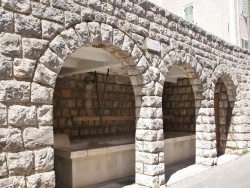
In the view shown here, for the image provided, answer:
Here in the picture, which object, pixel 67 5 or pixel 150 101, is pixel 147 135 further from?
pixel 67 5

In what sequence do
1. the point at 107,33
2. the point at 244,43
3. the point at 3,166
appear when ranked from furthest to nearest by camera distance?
1. the point at 244,43
2. the point at 107,33
3. the point at 3,166

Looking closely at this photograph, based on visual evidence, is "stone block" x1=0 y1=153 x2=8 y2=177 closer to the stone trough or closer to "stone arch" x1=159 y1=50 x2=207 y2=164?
the stone trough

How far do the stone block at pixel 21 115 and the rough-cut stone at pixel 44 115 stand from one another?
76 millimetres

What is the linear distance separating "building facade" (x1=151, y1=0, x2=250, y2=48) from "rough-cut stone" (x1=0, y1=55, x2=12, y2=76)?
1195cm

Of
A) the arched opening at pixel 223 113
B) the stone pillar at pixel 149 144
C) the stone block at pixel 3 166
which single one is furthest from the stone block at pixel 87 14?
the arched opening at pixel 223 113

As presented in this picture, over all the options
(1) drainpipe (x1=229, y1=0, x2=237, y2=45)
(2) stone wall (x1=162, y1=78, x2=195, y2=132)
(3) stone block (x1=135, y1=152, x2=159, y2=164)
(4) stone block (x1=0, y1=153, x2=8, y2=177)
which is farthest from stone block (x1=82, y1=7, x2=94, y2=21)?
(1) drainpipe (x1=229, y1=0, x2=237, y2=45)

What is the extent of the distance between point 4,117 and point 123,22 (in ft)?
8.86

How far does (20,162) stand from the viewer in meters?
3.17

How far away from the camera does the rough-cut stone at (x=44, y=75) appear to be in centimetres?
340

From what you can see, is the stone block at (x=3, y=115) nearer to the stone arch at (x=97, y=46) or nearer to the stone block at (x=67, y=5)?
the stone arch at (x=97, y=46)

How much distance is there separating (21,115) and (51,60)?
836mm

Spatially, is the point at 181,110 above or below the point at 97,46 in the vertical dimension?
below

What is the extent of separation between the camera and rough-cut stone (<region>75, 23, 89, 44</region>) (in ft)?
12.9

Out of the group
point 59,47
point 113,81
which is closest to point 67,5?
point 59,47
